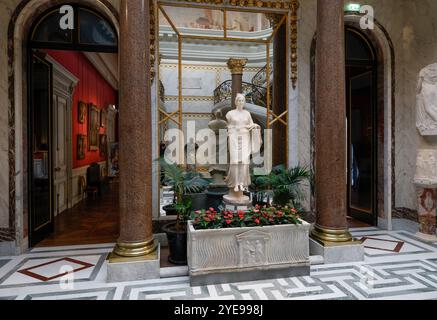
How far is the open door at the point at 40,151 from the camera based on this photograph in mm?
5289

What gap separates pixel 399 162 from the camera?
6285 mm

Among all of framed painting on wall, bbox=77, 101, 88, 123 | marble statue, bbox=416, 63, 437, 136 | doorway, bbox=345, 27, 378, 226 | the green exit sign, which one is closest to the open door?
framed painting on wall, bbox=77, 101, 88, 123

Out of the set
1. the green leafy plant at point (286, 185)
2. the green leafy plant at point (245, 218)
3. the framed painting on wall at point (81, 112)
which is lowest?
the green leafy plant at point (245, 218)

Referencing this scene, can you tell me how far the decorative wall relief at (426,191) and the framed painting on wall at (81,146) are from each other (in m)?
8.54

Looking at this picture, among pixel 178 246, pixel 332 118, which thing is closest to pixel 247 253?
pixel 178 246

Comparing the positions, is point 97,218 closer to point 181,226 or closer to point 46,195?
point 46,195

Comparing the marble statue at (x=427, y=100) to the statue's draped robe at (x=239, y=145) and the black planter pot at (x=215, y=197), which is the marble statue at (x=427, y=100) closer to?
the statue's draped robe at (x=239, y=145)

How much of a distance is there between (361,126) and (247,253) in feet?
16.4

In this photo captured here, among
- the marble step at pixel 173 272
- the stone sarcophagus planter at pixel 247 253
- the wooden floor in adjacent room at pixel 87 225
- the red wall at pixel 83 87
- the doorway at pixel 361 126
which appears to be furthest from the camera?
the red wall at pixel 83 87

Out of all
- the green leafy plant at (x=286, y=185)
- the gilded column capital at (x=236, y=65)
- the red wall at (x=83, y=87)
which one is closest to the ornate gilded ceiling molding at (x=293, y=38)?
the gilded column capital at (x=236, y=65)

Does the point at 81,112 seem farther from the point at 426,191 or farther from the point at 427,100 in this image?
the point at 426,191

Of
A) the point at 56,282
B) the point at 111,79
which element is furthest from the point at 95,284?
the point at 111,79

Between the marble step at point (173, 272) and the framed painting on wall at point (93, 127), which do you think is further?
the framed painting on wall at point (93, 127)

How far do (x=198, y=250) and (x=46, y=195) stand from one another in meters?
3.66
